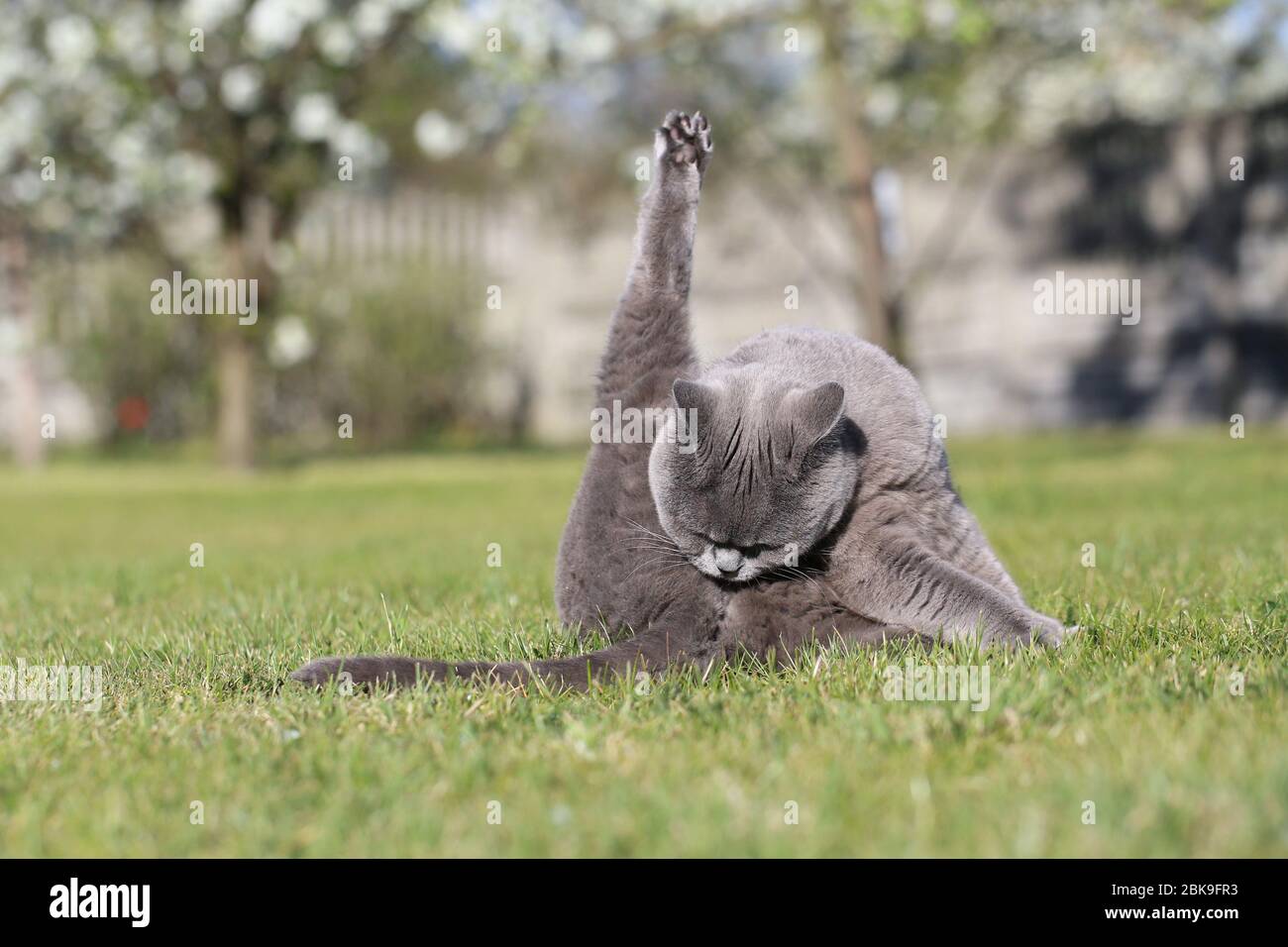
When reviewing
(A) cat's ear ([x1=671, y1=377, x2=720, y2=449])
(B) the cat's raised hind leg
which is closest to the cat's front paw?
(B) the cat's raised hind leg

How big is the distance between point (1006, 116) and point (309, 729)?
12625 millimetres

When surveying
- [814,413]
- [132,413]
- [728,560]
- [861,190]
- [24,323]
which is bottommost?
[728,560]

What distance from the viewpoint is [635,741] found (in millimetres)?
1927

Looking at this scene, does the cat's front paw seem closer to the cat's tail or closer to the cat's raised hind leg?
the cat's raised hind leg

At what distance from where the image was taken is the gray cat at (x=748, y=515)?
97.0 inches

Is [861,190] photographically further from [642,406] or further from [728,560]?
[728,560]

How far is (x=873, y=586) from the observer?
8.59 feet

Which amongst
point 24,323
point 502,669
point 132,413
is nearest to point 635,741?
point 502,669

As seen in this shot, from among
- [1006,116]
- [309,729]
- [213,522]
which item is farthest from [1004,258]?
[309,729]

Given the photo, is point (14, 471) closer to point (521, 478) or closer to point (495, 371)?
point (495, 371)

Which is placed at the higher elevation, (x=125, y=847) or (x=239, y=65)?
(x=239, y=65)

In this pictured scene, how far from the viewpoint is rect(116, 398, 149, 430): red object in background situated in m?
16.3

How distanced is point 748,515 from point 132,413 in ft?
51.7
